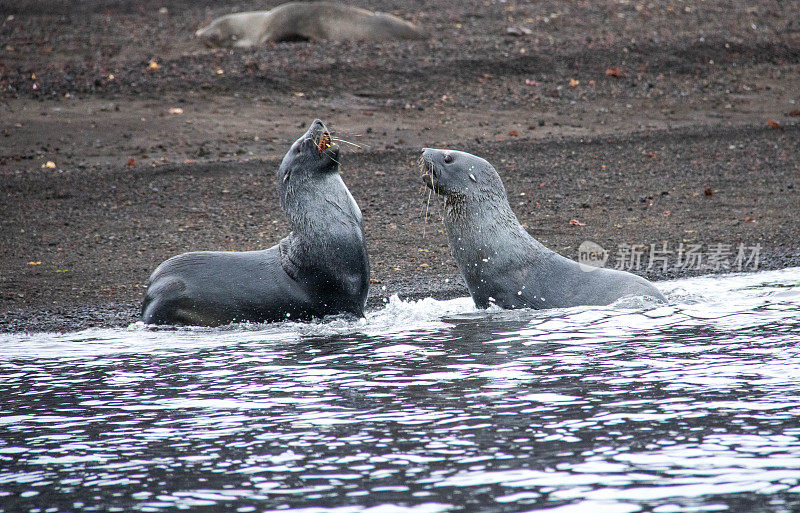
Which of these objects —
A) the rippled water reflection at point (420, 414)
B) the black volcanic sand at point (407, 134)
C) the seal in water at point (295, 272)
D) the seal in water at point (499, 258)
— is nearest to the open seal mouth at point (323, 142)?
the seal in water at point (295, 272)

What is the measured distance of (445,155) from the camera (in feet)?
29.2

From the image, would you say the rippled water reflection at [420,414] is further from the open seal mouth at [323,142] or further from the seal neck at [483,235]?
the open seal mouth at [323,142]

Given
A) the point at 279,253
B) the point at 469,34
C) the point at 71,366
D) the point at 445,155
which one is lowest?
the point at 71,366

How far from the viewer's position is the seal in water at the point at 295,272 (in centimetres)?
828

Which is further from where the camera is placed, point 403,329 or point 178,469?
point 403,329

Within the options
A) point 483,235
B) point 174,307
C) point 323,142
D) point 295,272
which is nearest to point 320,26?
point 323,142

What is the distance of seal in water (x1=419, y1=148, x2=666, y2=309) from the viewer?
27.6 ft

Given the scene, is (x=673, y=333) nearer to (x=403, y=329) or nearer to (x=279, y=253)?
(x=403, y=329)

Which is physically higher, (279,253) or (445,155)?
(445,155)

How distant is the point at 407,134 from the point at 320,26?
582 cm

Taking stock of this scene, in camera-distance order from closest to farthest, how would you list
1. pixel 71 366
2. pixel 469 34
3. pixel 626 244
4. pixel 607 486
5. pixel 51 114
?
pixel 607 486 → pixel 71 366 → pixel 626 244 → pixel 51 114 → pixel 469 34

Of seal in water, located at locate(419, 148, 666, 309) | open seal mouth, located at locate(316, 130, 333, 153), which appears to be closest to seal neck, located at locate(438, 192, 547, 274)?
seal in water, located at locate(419, 148, 666, 309)

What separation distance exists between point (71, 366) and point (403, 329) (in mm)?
2548

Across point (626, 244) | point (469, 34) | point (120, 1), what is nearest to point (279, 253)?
point (626, 244)
